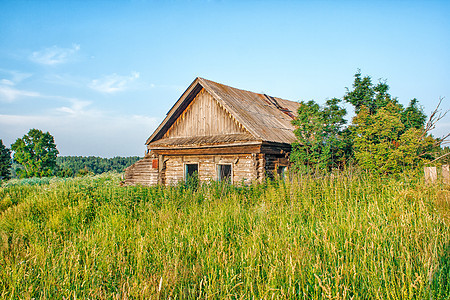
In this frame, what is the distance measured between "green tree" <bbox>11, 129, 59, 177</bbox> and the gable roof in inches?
1292

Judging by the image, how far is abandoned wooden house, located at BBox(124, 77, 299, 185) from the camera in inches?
473

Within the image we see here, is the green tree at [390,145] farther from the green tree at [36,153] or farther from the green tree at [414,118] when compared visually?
the green tree at [36,153]

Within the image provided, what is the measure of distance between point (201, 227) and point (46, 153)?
44.1m

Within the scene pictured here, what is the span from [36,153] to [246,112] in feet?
127

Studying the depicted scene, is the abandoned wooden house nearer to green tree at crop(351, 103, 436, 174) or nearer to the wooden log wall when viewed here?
the wooden log wall

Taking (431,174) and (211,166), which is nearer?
(431,174)

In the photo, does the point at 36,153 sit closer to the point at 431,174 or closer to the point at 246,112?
the point at 246,112

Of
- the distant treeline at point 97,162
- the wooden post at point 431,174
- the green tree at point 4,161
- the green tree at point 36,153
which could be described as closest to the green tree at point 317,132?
the wooden post at point 431,174

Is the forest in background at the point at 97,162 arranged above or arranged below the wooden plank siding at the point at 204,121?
below

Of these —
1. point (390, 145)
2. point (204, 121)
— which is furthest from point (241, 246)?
point (204, 121)

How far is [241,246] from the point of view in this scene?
3848 millimetres

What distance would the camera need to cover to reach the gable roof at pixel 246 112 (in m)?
12.0

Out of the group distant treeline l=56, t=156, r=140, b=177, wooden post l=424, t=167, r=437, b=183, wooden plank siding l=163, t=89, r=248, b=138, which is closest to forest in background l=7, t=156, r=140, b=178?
distant treeline l=56, t=156, r=140, b=177

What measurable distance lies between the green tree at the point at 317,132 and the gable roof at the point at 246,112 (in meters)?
0.99
